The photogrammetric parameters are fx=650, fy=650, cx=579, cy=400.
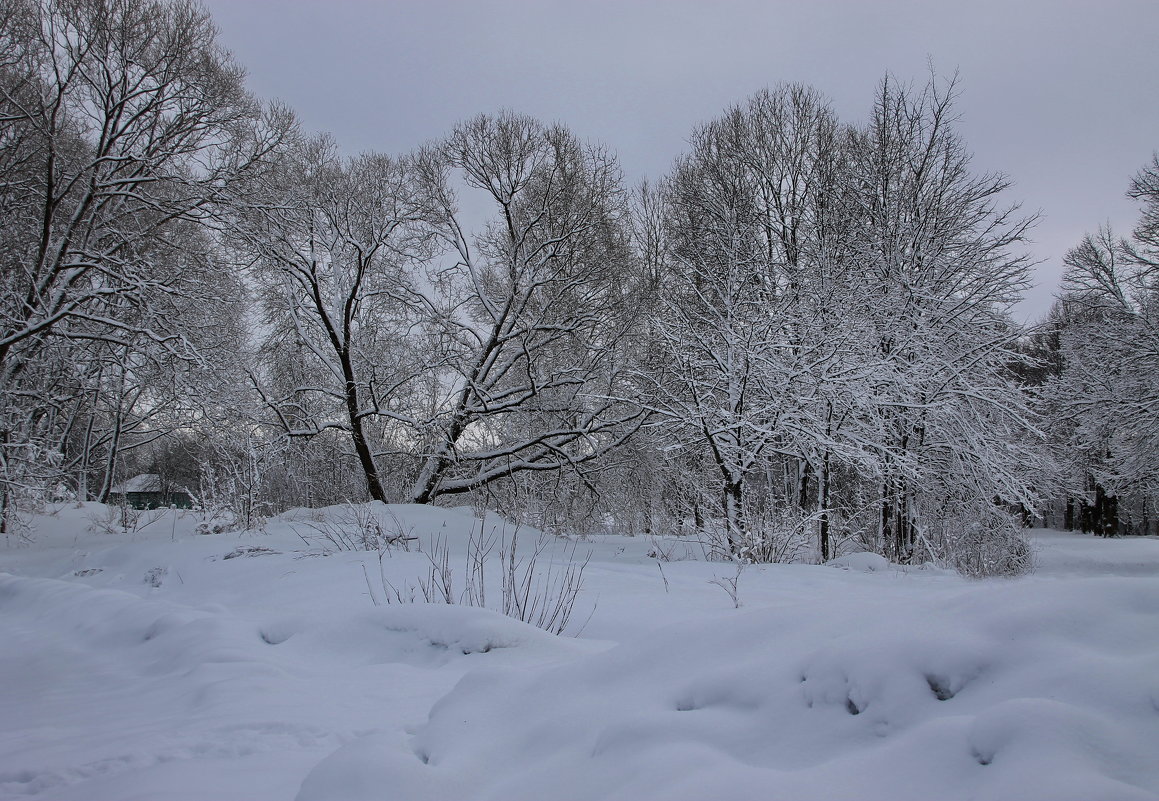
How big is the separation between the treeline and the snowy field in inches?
233

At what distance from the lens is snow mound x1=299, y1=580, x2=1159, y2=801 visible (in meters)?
1.24

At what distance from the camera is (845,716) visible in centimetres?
156

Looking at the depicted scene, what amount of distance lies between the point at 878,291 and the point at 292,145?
1175cm

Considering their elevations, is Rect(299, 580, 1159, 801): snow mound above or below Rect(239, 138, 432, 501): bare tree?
below

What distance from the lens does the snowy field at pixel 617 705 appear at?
1.30 meters

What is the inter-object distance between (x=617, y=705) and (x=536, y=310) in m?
11.5

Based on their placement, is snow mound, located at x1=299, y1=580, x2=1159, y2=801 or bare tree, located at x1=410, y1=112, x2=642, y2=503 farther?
bare tree, located at x1=410, y1=112, x2=642, y2=503

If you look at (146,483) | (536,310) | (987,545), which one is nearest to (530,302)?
(536,310)

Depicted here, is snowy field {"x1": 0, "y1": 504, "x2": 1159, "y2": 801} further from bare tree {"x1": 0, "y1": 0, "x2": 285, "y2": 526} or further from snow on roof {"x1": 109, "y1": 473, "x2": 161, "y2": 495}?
snow on roof {"x1": 109, "y1": 473, "x2": 161, "y2": 495}

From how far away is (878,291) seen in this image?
13102mm

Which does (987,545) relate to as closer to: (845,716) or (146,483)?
(845,716)

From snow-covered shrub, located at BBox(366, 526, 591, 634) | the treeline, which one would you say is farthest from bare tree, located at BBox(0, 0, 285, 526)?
snow-covered shrub, located at BBox(366, 526, 591, 634)

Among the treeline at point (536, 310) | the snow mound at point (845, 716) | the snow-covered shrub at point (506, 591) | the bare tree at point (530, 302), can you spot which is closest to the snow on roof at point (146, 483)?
the treeline at point (536, 310)

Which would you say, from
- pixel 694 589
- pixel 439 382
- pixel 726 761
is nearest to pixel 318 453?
pixel 439 382
